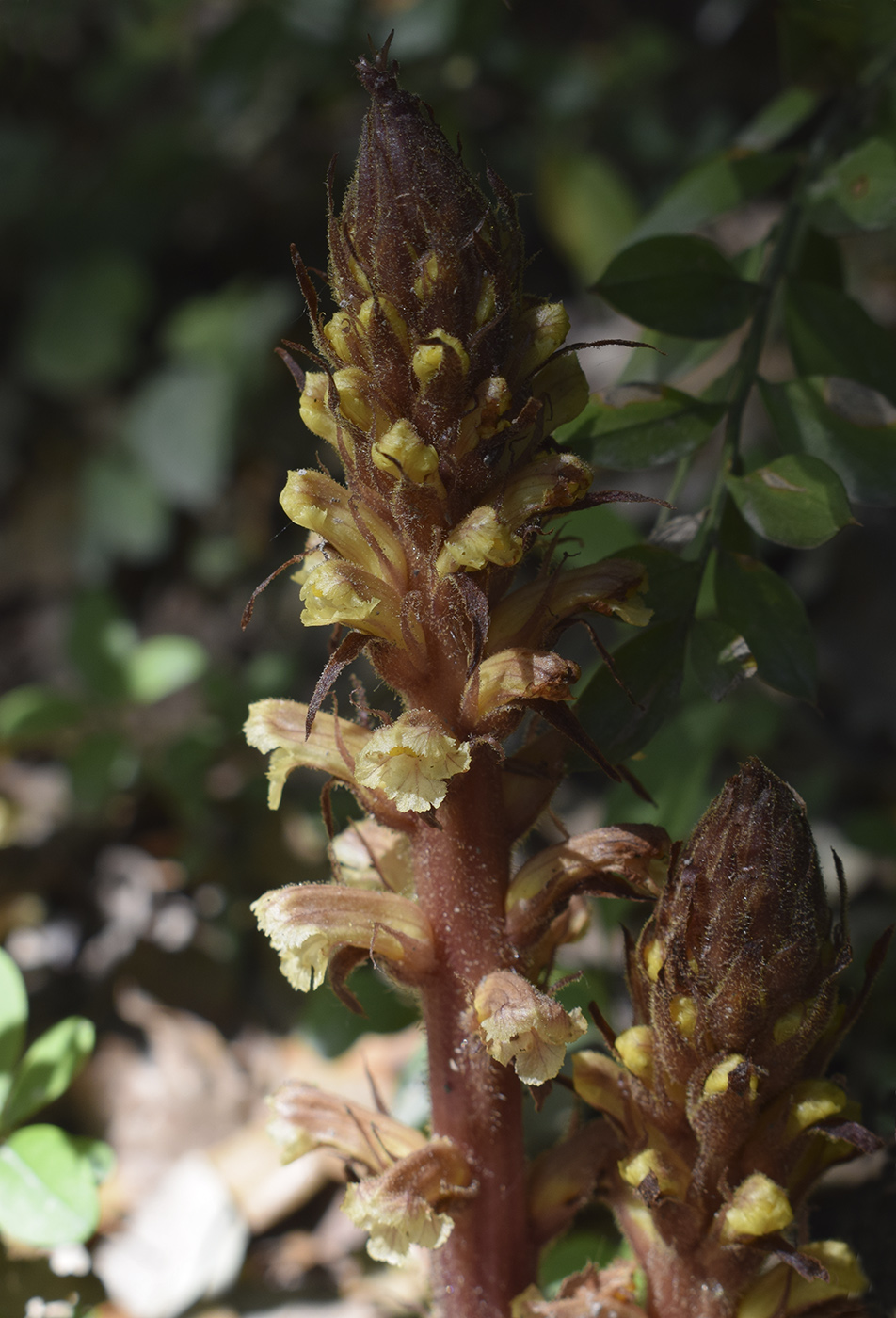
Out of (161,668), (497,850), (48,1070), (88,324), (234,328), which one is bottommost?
(48,1070)

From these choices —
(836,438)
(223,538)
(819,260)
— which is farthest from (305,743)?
(223,538)

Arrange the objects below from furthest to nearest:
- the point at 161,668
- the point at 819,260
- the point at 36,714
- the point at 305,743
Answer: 1. the point at 161,668
2. the point at 36,714
3. the point at 819,260
4. the point at 305,743

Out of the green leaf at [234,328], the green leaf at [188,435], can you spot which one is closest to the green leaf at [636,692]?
the green leaf at [188,435]

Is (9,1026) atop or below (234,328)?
below

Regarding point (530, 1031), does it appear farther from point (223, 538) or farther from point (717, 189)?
point (223, 538)

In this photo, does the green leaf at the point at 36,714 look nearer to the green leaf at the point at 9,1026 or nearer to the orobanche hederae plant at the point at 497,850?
the green leaf at the point at 9,1026

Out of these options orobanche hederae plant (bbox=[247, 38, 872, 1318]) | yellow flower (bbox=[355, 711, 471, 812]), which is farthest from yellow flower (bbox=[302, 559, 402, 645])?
yellow flower (bbox=[355, 711, 471, 812])

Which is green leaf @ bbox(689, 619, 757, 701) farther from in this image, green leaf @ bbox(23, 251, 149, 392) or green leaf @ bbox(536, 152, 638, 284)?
green leaf @ bbox(23, 251, 149, 392)
